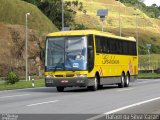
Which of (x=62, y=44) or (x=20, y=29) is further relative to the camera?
(x=20, y=29)

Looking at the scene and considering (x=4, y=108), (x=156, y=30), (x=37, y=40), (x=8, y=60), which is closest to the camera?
(x=4, y=108)

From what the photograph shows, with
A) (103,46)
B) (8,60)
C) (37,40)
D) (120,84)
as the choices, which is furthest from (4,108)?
(37,40)

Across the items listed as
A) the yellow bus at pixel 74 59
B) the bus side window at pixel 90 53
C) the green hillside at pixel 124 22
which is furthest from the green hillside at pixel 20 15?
the green hillside at pixel 124 22

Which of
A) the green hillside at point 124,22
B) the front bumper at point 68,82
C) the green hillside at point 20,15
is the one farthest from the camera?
the green hillside at point 124,22

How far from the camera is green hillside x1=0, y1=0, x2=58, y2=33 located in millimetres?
84000

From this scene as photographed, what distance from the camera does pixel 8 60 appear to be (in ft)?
243

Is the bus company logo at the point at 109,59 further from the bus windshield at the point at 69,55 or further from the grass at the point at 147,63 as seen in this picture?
the grass at the point at 147,63

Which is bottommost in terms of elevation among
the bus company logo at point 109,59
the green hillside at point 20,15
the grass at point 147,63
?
the grass at point 147,63

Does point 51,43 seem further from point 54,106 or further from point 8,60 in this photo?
point 8,60

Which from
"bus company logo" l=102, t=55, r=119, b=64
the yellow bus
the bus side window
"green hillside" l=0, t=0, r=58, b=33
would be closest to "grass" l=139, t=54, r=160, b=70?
"green hillside" l=0, t=0, r=58, b=33

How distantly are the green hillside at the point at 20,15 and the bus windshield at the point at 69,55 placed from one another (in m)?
52.3

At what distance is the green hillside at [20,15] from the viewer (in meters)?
84.0

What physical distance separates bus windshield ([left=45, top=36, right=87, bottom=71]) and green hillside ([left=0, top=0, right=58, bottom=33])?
5233cm

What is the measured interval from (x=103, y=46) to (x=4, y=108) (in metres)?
15.1
